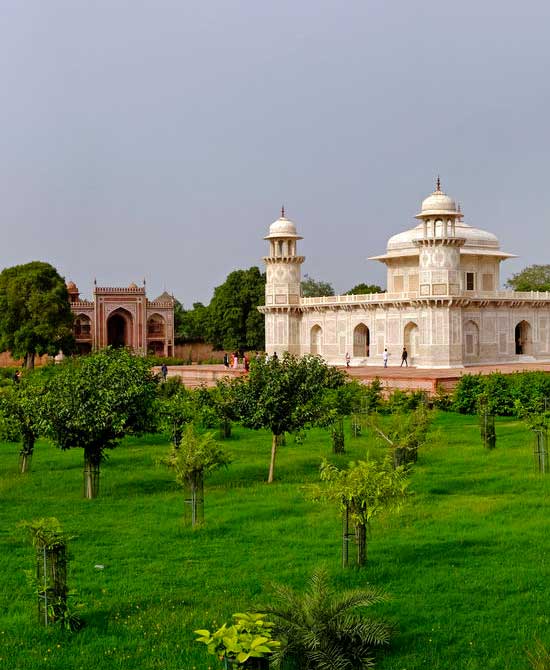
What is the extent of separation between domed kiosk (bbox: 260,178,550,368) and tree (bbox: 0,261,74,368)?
34.8ft

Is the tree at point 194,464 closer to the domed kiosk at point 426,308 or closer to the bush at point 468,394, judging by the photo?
Answer: the bush at point 468,394

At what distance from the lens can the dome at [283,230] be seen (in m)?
41.1

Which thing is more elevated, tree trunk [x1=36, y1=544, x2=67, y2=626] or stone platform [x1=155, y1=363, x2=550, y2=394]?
stone platform [x1=155, y1=363, x2=550, y2=394]

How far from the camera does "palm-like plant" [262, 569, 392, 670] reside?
283 inches

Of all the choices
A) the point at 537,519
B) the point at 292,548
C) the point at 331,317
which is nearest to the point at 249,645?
the point at 292,548

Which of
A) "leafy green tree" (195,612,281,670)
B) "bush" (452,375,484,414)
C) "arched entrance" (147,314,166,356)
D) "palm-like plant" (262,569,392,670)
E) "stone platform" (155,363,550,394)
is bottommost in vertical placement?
"palm-like plant" (262,569,392,670)

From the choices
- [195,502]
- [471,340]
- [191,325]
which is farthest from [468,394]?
[191,325]

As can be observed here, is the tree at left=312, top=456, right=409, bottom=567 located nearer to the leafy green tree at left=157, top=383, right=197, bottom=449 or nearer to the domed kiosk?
the leafy green tree at left=157, top=383, right=197, bottom=449

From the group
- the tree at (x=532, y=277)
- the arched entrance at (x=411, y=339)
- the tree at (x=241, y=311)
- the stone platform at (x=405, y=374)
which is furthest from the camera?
the tree at (x=532, y=277)

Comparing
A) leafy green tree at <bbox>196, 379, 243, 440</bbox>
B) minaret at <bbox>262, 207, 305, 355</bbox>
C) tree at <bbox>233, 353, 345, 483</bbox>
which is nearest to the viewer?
tree at <bbox>233, 353, 345, 483</bbox>

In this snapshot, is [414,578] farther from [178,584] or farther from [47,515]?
[47,515]

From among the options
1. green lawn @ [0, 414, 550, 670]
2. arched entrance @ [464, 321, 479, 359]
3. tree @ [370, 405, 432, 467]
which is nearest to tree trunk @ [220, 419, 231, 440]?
green lawn @ [0, 414, 550, 670]

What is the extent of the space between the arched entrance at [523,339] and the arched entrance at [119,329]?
25638 mm

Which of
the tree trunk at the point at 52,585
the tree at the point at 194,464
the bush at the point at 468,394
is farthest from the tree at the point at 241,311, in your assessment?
the tree trunk at the point at 52,585
